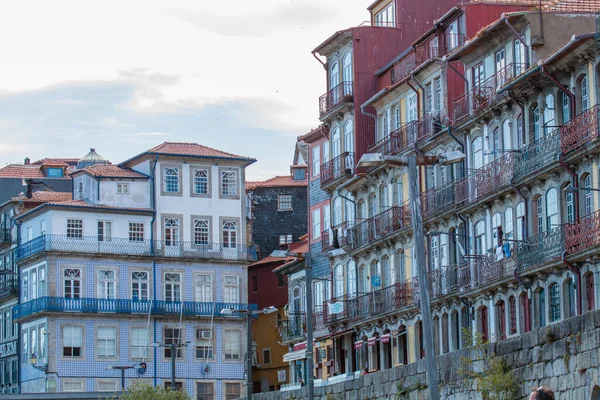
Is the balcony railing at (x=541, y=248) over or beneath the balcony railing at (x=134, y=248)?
beneath

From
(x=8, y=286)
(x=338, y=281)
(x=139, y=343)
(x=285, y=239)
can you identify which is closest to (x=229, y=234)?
(x=285, y=239)

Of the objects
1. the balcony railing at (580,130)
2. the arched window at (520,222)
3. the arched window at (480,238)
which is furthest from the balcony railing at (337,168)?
the balcony railing at (580,130)

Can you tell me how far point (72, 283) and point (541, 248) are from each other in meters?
44.2

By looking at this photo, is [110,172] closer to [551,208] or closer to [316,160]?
[316,160]

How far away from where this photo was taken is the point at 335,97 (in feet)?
213

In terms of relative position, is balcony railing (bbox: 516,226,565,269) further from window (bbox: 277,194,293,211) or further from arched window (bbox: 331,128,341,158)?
window (bbox: 277,194,293,211)

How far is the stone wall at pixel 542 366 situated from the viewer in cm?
2738

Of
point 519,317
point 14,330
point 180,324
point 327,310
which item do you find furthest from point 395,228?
point 14,330

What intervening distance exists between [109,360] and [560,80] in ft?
152

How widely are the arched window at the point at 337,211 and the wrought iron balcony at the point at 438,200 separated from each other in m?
9.95

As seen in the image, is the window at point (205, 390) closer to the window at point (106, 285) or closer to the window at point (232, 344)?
the window at point (232, 344)

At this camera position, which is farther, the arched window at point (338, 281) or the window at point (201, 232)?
the window at point (201, 232)

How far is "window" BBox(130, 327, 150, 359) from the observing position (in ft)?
282

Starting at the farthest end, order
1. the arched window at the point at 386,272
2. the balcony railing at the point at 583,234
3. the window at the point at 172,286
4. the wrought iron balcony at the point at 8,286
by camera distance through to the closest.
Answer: the wrought iron balcony at the point at 8,286
the window at the point at 172,286
the arched window at the point at 386,272
the balcony railing at the point at 583,234
